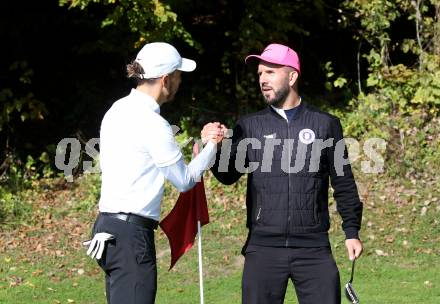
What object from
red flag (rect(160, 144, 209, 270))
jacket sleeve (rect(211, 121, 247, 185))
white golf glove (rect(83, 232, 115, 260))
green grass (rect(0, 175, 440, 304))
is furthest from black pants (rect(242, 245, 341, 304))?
green grass (rect(0, 175, 440, 304))

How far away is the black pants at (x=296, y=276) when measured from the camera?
4645 mm

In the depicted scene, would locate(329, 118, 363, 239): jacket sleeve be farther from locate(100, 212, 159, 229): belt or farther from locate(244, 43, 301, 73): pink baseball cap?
locate(100, 212, 159, 229): belt

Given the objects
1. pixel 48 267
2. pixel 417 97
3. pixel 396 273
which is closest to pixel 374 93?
pixel 417 97

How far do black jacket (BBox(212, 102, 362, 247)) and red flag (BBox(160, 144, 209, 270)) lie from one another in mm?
517

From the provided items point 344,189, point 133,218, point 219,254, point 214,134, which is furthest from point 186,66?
point 219,254

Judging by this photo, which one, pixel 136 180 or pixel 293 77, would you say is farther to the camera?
pixel 293 77

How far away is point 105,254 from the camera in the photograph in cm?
421

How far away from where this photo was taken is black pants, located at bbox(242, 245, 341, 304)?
15.2ft

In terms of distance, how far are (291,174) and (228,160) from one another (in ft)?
1.28

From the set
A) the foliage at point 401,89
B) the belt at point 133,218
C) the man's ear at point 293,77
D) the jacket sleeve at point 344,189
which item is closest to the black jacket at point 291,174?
the jacket sleeve at point 344,189

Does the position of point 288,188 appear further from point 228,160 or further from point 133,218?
point 133,218

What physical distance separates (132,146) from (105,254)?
0.56 meters

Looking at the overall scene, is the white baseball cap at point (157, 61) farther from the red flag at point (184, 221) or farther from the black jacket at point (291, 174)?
the red flag at point (184, 221)

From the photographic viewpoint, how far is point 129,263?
416 centimetres
